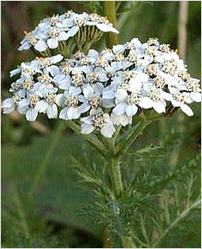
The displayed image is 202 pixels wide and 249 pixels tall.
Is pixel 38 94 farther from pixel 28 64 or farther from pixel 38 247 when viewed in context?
Answer: pixel 38 247

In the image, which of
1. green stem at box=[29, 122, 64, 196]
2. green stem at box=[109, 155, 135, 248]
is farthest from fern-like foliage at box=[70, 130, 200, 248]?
green stem at box=[29, 122, 64, 196]

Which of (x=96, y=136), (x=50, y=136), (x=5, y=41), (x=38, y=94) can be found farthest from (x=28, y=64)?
(x=5, y=41)

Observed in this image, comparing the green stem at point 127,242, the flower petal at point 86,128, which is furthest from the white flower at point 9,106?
the green stem at point 127,242

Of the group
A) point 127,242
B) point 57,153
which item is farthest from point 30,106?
point 57,153

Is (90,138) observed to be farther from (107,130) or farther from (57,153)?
(57,153)

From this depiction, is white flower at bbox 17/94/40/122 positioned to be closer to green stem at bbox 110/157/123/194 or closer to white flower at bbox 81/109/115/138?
white flower at bbox 81/109/115/138

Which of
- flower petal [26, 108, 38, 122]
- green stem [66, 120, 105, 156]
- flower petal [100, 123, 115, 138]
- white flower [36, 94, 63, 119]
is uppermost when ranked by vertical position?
white flower [36, 94, 63, 119]

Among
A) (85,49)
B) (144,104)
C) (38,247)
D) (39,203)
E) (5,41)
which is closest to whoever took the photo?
(144,104)
